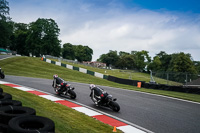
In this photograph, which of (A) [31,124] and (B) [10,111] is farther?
(B) [10,111]

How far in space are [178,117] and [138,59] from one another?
11258 cm

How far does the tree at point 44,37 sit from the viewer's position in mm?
67750

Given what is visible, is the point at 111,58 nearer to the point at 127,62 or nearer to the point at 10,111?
the point at 127,62

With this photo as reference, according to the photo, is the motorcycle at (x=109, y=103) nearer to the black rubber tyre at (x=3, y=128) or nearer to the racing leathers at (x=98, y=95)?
the racing leathers at (x=98, y=95)

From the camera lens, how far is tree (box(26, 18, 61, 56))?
2667 inches

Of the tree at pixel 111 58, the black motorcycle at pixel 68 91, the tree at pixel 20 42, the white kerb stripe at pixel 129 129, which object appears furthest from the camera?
the tree at pixel 111 58

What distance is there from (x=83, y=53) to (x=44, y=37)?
6398 centimetres

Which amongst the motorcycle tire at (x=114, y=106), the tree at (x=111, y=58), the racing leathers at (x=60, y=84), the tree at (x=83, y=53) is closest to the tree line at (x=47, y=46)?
the tree at (x=83, y=53)

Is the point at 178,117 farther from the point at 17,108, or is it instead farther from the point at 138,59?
the point at 138,59

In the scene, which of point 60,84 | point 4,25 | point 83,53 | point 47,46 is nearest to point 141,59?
point 83,53

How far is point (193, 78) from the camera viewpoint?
899 inches

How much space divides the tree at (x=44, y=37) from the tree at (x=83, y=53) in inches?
2267

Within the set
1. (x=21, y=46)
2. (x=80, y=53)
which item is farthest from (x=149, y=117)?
(x=80, y=53)

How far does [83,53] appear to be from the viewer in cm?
13225
